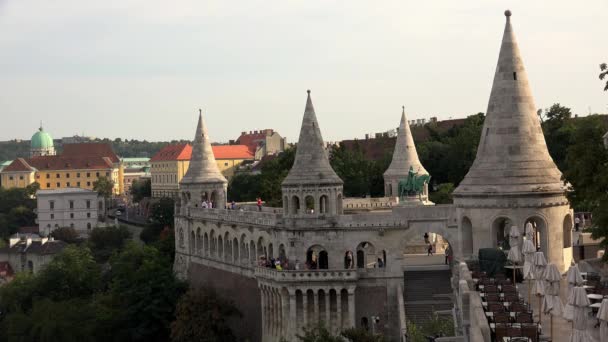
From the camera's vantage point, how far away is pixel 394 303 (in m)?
55.3

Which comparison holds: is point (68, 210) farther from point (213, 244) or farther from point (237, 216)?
point (237, 216)

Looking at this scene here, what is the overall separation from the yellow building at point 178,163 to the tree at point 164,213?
46741 mm

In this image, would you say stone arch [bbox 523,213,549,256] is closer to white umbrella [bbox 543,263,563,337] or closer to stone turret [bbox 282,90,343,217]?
stone turret [bbox 282,90,343,217]

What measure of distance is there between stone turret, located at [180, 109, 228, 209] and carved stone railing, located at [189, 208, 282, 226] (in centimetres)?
114

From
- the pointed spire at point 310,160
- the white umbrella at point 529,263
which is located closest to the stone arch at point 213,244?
the pointed spire at point 310,160

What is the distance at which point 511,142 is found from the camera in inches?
1674

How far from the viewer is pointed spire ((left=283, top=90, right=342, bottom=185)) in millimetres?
55938

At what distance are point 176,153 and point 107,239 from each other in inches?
2101

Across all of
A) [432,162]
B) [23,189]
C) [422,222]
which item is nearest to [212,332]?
[422,222]

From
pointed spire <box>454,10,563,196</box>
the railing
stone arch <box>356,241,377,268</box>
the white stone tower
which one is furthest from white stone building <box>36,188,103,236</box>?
pointed spire <box>454,10,563,196</box>

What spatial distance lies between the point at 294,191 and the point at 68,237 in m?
92.1

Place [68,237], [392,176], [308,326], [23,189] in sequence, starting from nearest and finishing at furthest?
[308,326]
[392,176]
[68,237]
[23,189]

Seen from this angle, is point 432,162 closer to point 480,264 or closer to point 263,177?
point 263,177

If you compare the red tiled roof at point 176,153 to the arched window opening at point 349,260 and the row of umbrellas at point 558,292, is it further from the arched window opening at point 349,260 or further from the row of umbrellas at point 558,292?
the row of umbrellas at point 558,292
